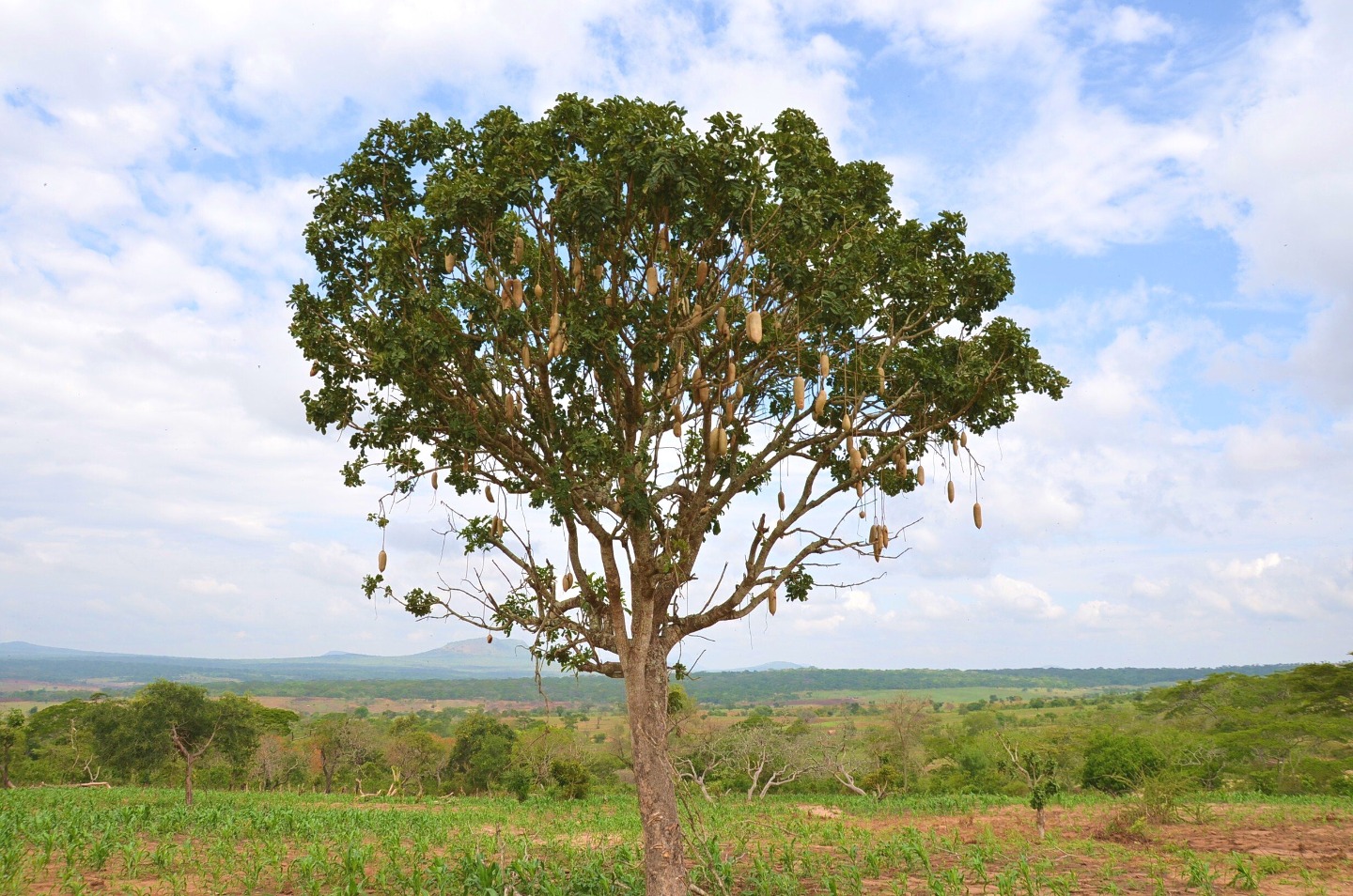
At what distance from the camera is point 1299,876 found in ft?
40.1

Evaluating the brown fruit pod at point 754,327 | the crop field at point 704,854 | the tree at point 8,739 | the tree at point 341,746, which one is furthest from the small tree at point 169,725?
the brown fruit pod at point 754,327

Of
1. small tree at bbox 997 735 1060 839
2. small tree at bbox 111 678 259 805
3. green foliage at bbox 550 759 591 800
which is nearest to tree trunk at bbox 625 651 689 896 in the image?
small tree at bbox 997 735 1060 839

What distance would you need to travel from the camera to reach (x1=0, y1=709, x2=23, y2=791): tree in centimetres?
3891

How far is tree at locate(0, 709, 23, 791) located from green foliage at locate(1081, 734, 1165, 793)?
46181 millimetres

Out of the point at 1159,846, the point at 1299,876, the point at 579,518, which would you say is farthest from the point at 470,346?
the point at 1159,846

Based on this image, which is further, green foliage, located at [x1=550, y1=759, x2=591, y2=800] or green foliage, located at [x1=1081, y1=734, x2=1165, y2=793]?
green foliage, located at [x1=550, y1=759, x2=591, y2=800]

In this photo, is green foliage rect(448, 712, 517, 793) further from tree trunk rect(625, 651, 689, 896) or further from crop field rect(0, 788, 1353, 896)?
tree trunk rect(625, 651, 689, 896)

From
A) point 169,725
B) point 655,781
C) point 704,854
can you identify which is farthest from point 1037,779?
point 169,725

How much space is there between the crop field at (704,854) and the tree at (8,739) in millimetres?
22524

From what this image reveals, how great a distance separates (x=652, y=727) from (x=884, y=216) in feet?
22.8

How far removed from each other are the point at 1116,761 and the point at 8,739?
159 feet

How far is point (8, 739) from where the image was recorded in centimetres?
3925

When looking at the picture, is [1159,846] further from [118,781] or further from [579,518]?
[118,781]

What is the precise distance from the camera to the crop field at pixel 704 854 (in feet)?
38.5
